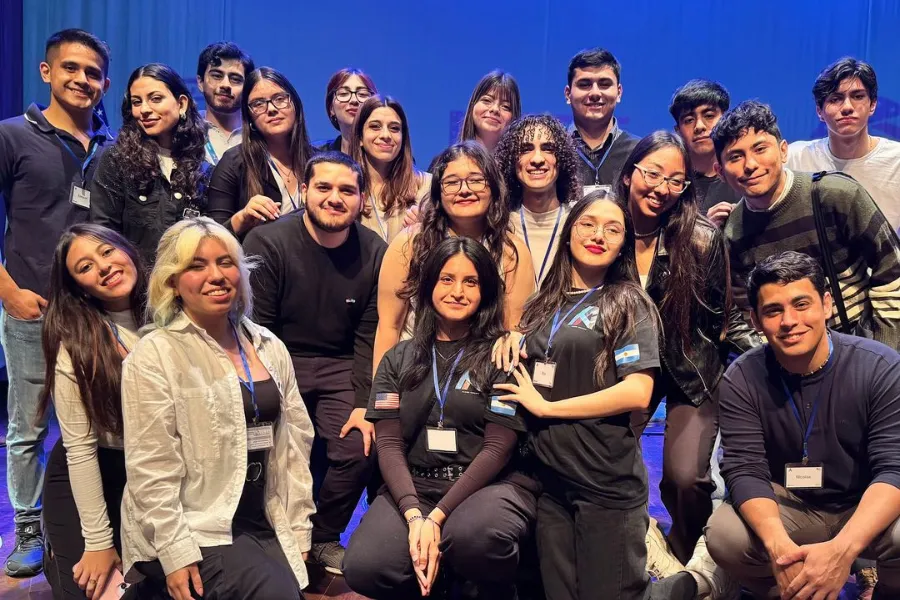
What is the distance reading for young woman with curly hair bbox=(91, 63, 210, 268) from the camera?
3361 mm

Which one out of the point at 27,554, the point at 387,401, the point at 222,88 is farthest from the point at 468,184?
the point at 27,554

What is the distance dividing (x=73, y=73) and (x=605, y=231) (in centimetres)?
247

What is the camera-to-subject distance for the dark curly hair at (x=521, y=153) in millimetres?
3334

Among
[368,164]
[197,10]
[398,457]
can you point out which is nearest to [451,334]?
[398,457]

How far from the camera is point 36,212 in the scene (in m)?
3.44

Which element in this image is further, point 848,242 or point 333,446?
point 333,446

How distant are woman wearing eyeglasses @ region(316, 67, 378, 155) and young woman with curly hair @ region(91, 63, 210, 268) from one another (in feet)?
2.48

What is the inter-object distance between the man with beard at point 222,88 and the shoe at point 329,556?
6.62 feet

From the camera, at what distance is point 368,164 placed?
377cm

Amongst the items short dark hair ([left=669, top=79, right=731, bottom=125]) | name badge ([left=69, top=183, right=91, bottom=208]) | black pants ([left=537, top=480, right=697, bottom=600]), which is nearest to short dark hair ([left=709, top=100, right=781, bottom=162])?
short dark hair ([left=669, top=79, right=731, bottom=125])

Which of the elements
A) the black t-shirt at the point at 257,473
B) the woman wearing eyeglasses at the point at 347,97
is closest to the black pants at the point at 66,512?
the black t-shirt at the point at 257,473

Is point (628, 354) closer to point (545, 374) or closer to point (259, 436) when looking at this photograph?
point (545, 374)

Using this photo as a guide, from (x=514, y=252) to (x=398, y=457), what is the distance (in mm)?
950

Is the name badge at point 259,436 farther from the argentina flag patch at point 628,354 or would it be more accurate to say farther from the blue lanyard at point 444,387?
the argentina flag patch at point 628,354
